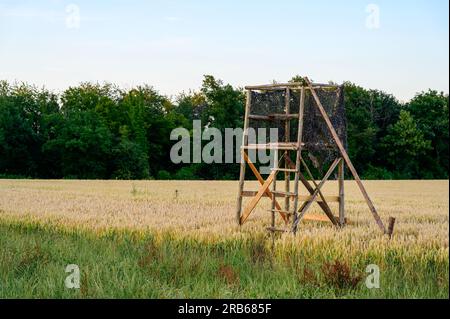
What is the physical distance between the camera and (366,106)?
48781mm

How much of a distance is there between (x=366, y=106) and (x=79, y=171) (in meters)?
25.8

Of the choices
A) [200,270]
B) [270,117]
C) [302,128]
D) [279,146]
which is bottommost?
[200,270]

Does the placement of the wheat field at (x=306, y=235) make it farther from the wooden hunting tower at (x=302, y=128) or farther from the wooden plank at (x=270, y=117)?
the wooden plank at (x=270, y=117)

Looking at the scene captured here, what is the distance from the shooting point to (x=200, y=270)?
8.22 metres

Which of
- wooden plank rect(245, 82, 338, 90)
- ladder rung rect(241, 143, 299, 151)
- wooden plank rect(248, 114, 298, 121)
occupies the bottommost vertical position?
ladder rung rect(241, 143, 299, 151)

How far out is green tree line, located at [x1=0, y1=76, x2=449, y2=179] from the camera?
3997cm

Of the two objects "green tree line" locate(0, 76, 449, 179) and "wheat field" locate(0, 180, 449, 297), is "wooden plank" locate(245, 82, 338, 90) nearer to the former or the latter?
"wheat field" locate(0, 180, 449, 297)

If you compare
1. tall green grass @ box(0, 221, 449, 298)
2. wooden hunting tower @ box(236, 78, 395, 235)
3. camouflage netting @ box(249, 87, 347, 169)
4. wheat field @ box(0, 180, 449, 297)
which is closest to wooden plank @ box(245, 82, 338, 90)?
wooden hunting tower @ box(236, 78, 395, 235)

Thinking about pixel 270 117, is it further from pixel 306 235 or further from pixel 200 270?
pixel 200 270

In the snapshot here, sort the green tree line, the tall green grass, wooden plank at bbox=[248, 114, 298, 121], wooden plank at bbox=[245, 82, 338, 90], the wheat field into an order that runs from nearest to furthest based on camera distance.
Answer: the tall green grass, the wheat field, wooden plank at bbox=[245, 82, 338, 90], wooden plank at bbox=[248, 114, 298, 121], the green tree line

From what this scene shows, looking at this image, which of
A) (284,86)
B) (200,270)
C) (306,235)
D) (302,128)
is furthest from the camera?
(284,86)

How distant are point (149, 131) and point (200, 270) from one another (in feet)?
146

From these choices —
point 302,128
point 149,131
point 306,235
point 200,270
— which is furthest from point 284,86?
point 149,131

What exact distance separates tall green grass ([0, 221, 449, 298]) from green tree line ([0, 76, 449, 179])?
29.8 m
